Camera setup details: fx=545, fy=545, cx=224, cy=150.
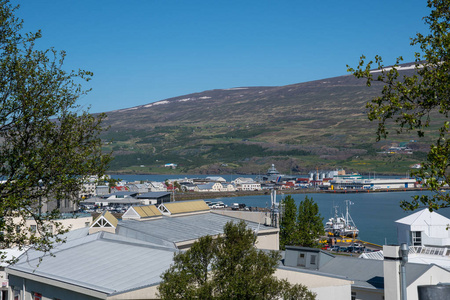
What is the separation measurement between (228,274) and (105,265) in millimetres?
6379

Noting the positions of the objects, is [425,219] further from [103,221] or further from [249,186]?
[249,186]

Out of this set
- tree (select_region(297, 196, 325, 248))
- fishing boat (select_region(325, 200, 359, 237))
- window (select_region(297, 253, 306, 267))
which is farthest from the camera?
fishing boat (select_region(325, 200, 359, 237))

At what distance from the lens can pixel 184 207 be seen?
28.8 meters

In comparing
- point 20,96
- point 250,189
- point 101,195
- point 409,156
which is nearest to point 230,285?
point 20,96

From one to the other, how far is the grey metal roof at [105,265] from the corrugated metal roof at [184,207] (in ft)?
35.1

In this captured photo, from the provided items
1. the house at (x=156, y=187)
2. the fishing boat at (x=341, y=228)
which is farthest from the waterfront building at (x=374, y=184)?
the fishing boat at (x=341, y=228)

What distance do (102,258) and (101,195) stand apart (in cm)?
9150

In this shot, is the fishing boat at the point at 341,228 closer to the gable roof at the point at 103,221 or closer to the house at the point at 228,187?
the gable roof at the point at 103,221

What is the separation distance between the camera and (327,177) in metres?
166

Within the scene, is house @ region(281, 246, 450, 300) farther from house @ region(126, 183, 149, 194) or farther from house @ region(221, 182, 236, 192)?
house @ region(221, 182, 236, 192)

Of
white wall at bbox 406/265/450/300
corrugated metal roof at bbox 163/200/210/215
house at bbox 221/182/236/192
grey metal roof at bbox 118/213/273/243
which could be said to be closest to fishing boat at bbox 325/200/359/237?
corrugated metal roof at bbox 163/200/210/215

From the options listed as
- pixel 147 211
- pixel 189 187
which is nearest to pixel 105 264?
pixel 147 211

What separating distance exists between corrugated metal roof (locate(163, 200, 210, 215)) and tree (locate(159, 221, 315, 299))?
61.4 ft

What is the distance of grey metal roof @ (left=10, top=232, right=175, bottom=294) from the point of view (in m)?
12.4
